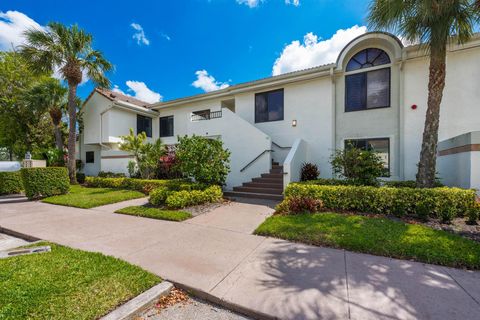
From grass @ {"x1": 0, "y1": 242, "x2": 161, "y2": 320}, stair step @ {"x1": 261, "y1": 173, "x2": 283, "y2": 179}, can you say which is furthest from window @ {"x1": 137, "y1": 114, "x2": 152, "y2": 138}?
grass @ {"x1": 0, "y1": 242, "x2": 161, "y2": 320}

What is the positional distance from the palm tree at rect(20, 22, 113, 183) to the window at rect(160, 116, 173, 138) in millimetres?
4667

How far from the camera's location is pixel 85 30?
13.0 m

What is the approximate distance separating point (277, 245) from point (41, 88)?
2066 centimetres

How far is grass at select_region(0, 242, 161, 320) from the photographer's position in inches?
91.8

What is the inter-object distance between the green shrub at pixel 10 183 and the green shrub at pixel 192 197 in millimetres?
10304

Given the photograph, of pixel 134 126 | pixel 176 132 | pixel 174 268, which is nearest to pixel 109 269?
pixel 174 268

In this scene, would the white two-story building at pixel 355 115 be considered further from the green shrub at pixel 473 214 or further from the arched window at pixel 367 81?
the green shrub at pixel 473 214

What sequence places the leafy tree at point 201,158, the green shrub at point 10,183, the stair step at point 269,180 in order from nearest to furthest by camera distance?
the leafy tree at point 201,158
the stair step at point 269,180
the green shrub at point 10,183

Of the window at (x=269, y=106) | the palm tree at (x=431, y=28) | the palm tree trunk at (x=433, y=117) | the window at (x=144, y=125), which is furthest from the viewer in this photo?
the window at (x=144, y=125)

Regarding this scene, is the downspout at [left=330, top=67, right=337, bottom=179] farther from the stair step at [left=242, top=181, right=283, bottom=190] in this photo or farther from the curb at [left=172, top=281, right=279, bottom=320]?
the curb at [left=172, top=281, right=279, bottom=320]

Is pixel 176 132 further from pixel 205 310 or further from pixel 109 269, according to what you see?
pixel 205 310

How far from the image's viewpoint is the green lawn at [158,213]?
6.26m

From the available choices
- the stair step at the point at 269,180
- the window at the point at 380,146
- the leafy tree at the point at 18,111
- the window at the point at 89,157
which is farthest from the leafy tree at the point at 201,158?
the leafy tree at the point at 18,111

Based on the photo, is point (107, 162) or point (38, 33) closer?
point (38, 33)
